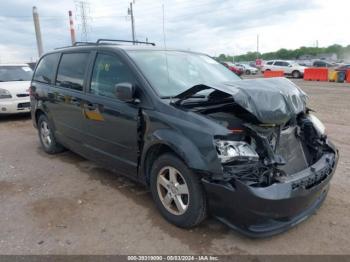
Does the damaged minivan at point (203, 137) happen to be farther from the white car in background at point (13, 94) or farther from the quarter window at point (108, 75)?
the white car in background at point (13, 94)

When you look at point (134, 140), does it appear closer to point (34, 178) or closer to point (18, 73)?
point (34, 178)

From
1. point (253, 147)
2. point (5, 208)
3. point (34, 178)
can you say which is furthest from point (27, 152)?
point (253, 147)

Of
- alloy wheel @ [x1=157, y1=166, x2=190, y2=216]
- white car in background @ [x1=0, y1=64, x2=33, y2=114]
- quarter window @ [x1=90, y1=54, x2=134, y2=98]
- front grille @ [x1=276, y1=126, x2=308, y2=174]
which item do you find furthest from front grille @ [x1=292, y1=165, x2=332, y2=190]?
white car in background @ [x1=0, y1=64, x2=33, y2=114]

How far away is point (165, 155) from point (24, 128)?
6555mm

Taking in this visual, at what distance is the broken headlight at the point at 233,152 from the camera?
8.95ft

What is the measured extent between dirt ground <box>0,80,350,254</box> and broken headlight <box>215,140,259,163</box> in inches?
33.3

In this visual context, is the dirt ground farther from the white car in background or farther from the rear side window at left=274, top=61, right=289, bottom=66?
the rear side window at left=274, top=61, right=289, bottom=66

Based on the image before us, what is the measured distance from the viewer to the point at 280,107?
2.90 m

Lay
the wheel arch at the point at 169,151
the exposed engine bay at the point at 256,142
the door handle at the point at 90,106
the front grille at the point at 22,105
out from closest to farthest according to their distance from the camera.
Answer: the exposed engine bay at the point at 256,142 → the wheel arch at the point at 169,151 → the door handle at the point at 90,106 → the front grille at the point at 22,105

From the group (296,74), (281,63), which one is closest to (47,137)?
(296,74)

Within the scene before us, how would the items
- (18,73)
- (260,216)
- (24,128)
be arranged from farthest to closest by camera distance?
(18,73), (24,128), (260,216)

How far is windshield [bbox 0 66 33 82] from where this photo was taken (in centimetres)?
991

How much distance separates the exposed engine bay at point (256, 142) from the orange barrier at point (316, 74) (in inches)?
925

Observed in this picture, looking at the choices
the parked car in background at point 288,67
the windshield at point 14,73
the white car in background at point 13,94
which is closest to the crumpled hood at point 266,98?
the white car in background at point 13,94
